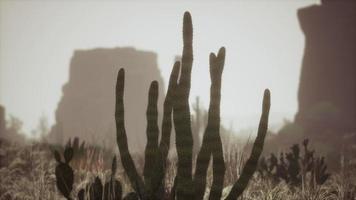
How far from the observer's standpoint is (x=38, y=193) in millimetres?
4531

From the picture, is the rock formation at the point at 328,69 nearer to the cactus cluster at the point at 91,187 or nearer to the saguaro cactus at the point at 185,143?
the saguaro cactus at the point at 185,143

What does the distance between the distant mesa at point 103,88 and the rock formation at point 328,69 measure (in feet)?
114

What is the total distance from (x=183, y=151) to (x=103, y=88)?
74339mm

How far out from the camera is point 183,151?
12.0 feet

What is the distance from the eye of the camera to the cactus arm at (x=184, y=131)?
362 centimetres

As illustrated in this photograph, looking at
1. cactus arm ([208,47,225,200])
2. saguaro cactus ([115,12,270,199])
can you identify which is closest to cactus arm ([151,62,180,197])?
saguaro cactus ([115,12,270,199])

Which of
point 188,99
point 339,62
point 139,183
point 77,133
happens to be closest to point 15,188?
point 139,183

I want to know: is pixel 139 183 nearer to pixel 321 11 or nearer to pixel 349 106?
pixel 349 106

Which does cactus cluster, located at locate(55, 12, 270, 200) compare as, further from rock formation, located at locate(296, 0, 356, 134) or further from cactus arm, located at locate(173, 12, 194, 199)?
rock formation, located at locate(296, 0, 356, 134)

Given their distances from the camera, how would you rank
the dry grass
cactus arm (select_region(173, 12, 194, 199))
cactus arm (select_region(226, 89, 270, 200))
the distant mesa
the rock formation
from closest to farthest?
cactus arm (select_region(173, 12, 194, 199)), cactus arm (select_region(226, 89, 270, 200)), the dry grass, the rock formation, the distant mesa

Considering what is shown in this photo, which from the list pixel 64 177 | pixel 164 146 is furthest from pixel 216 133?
pixel 64 177

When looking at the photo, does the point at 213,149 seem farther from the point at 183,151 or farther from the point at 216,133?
the point at 183,151

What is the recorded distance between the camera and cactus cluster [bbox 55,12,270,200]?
3.66m

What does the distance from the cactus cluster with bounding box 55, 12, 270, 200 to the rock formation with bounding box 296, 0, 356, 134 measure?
3245 centimetres
